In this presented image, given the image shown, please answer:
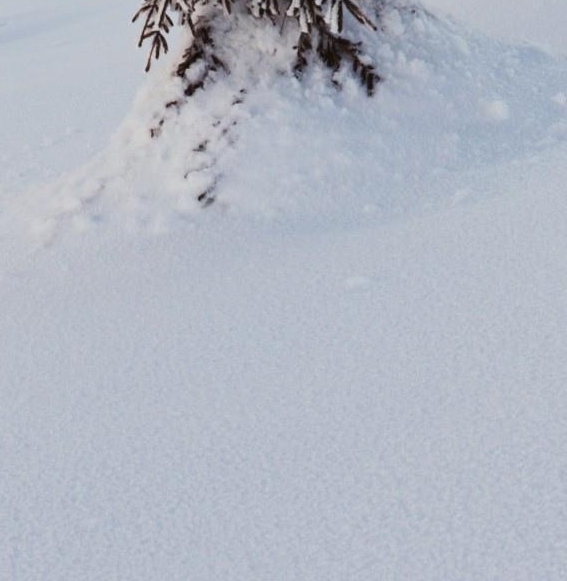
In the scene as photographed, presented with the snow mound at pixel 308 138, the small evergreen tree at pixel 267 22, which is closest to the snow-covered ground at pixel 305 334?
the snow mound at pixel 308 138

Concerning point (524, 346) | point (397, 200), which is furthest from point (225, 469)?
point (397, 200)

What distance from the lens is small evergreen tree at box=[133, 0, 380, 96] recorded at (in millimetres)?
3611

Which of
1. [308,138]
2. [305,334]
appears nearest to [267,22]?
[308,138]

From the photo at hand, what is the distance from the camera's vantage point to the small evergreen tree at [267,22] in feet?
11.8

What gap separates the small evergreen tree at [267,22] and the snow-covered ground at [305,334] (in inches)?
4.5

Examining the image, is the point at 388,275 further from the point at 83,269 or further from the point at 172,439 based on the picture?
the point at 83,269

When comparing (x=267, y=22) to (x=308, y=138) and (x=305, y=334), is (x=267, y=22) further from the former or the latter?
(x=305, y=334)

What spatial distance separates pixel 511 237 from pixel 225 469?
1454mm

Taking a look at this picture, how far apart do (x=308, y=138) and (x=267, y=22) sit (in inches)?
25.5

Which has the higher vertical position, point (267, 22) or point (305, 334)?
point (267, 22)

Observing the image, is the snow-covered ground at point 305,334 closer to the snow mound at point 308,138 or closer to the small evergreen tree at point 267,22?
the snow mound at point 308,138

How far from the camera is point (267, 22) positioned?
3.76m

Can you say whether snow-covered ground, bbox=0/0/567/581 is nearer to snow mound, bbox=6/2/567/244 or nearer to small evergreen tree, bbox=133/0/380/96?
snow mound, bbox=6/2/567/244

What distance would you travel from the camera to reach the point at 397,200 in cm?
344
